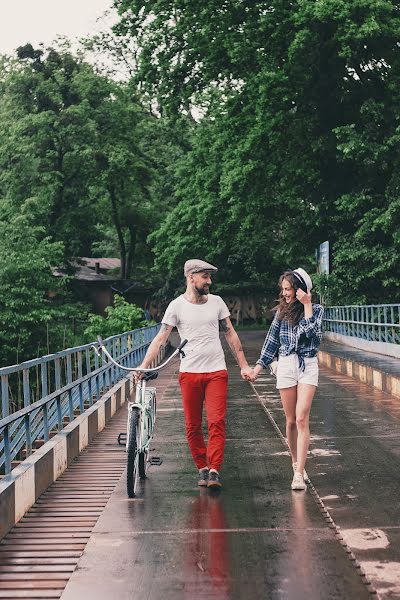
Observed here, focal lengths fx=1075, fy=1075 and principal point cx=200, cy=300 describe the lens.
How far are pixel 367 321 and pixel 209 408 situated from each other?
18589 millimetres

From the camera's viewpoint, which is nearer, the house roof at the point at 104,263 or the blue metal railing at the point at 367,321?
the blue metal railing at the point at 367,321

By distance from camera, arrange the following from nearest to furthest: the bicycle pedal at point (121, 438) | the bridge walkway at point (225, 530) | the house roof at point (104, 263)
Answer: the bridge walkway at point (225, 530) < the bicycle pedal at point (121, 438) < the house roof at point (104, 263)

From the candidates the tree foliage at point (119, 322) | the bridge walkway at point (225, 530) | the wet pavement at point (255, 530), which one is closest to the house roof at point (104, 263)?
the tree foliage at point (119, 322)

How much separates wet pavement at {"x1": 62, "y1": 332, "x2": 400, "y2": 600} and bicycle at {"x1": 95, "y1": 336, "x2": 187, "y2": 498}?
17 cm

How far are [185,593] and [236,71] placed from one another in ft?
93.2

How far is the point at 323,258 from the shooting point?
34.8m

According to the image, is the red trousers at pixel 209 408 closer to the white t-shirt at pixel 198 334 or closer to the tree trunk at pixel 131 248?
the white t-shirt at pixel 198 334

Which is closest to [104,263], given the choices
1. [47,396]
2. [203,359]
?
[47,396]

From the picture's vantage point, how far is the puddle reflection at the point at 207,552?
18.7 feet

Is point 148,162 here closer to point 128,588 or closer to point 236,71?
point 236,71

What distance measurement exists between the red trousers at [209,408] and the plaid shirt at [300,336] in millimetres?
438

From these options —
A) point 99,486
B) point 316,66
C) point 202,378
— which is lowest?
point 99,486

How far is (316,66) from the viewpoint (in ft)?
101

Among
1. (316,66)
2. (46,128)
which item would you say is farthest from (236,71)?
(46,128)
